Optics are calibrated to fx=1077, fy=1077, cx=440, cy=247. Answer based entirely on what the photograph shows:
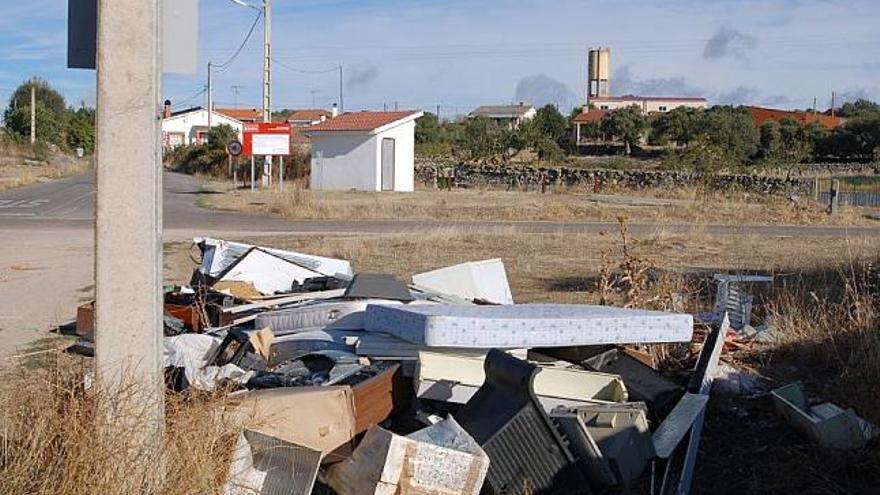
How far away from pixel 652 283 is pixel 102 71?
22.9 feet

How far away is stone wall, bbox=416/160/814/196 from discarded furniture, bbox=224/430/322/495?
120ft

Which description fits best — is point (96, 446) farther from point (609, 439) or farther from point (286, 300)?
point (286, 300)

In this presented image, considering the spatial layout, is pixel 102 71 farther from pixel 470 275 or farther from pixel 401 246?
pixel 401 246

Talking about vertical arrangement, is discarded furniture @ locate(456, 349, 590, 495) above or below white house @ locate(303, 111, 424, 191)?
below

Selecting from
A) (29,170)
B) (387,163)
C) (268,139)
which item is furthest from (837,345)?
(29,170)

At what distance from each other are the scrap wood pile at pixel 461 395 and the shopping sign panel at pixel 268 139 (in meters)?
32.2

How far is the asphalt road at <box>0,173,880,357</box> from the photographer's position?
460 inches

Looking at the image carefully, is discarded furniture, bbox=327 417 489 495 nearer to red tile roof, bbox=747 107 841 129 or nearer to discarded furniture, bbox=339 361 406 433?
discarded furniture, bbox=339 361 406 433

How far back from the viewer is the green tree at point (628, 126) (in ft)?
253

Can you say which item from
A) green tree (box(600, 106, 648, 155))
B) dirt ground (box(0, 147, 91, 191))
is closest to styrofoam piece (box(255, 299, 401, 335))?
dirt ground (box(0, 147, 91, 191))

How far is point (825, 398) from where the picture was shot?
6719 millimetres

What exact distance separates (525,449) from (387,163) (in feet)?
129

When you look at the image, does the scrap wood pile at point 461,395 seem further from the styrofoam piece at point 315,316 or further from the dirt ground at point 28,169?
the dirt ground at point 28,169

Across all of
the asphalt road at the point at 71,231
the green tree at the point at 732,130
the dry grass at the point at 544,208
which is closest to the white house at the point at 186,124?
the green tree at the point at 732,130
